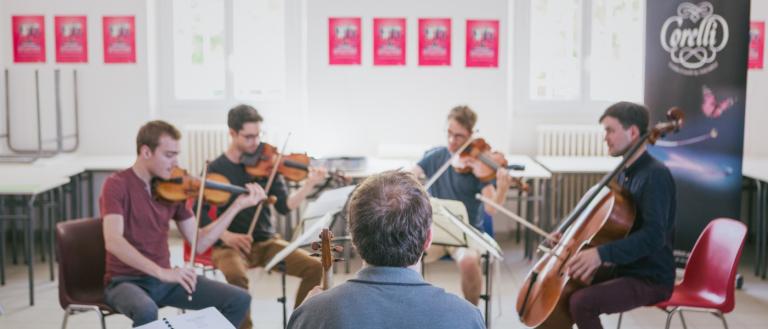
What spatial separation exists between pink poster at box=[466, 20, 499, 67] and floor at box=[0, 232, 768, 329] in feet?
5.76

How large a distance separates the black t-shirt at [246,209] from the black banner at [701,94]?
7.92 feet

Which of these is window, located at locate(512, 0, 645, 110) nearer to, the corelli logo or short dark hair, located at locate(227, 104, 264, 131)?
the corelli logo

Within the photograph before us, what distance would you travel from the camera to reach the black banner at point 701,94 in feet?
16.9

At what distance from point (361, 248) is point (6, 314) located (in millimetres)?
3701

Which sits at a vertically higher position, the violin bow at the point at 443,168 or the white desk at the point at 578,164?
the violin bow at the point at 443,168

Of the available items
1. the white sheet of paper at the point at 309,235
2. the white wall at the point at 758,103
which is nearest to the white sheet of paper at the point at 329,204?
the white sheet of paper at the point at 309,235

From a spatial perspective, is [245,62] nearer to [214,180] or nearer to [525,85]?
[525,85]

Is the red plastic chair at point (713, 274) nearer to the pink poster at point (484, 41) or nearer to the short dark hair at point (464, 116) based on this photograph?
the short dark hair at point (464, 116)

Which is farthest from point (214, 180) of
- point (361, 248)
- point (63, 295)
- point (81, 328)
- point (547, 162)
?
point (547, 162)

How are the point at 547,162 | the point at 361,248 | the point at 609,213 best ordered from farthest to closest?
1. the point at 547,162
2. the point at 609,213
3. the point at 361,248

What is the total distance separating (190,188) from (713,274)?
2.30m

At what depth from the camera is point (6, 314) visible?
4.91 metres

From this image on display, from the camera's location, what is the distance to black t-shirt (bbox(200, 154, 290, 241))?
14.2 ft

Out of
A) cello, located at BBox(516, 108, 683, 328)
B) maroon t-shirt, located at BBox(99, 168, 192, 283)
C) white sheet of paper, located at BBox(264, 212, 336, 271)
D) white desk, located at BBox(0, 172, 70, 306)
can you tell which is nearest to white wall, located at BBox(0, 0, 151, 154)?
white desk, located at BBox(0, 172, 70, 306)
